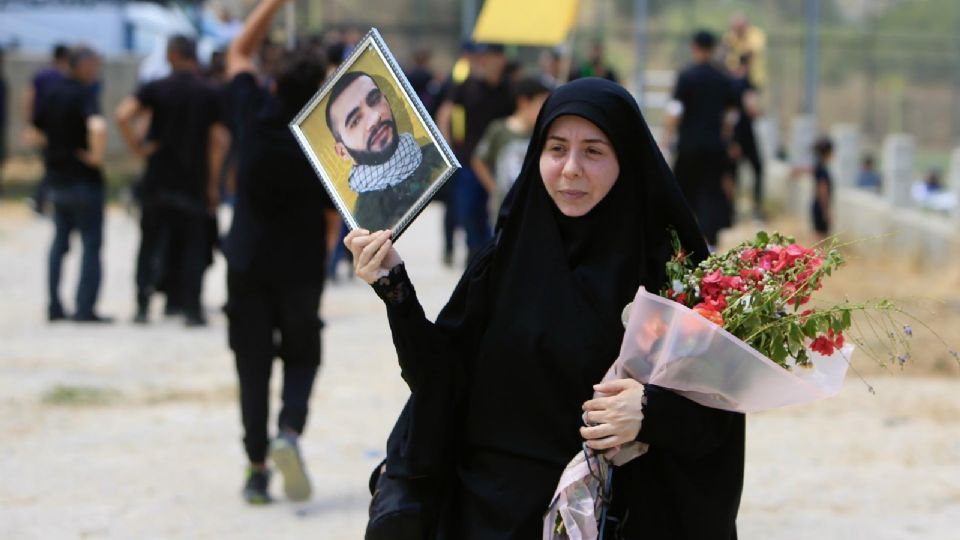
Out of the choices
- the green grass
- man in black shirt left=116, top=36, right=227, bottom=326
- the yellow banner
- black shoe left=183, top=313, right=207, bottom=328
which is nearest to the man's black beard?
the green grass

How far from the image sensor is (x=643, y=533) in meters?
3.51

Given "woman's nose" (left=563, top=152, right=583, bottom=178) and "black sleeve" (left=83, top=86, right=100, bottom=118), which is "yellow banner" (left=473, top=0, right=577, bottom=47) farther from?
"woman's nose" (left=563, top=152, right=583, bottom=178)

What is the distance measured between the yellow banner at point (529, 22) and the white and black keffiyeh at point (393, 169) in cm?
702

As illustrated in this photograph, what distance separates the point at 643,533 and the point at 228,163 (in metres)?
8.93

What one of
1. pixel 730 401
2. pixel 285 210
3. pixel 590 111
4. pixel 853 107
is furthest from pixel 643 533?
pixel 853 107

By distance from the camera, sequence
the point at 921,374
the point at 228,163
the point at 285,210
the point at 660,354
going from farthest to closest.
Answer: the point at 228,163 → the point at 921,374 → the point at 285,210 → the point at 660,354

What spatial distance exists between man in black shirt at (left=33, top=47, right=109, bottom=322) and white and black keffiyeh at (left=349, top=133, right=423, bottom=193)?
299 inches

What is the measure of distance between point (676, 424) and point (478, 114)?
9.77 metres

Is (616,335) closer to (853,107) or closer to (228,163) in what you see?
(228,163)

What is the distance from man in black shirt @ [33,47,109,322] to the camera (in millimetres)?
11062

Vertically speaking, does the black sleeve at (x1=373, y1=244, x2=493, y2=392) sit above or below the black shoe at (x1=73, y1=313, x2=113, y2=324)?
above

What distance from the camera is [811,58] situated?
21.9m

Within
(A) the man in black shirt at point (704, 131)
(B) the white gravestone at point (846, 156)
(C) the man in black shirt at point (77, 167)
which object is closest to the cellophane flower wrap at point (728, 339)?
(C) the man in black shirt at point (77, 167)

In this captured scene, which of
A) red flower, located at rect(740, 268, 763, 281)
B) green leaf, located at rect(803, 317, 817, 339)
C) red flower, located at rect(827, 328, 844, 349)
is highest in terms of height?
red flower, located at rect(740, 268, 763, 281)
